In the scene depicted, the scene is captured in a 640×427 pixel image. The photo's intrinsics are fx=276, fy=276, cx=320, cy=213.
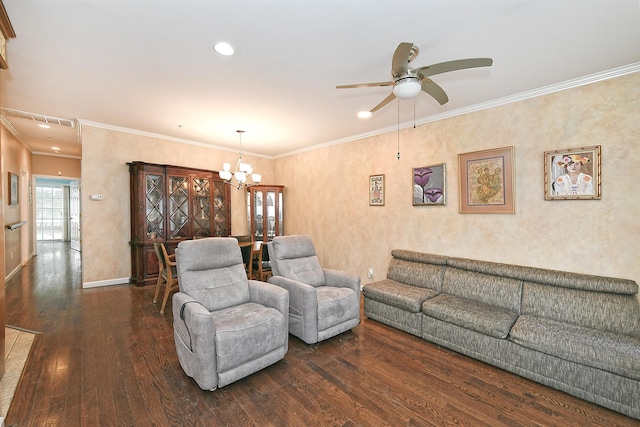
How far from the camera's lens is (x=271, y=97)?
320 centimetres

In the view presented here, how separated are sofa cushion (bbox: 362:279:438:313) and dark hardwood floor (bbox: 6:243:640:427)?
34 cm

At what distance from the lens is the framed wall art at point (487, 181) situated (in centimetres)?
316

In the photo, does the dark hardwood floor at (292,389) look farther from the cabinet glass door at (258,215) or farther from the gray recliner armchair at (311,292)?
the cabinet glass door at (258,215)

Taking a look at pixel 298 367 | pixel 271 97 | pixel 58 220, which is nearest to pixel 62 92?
pixel 271 97

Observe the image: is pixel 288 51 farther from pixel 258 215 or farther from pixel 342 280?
pixel 258 215

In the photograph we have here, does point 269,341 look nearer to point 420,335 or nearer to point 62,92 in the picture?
point 420,335

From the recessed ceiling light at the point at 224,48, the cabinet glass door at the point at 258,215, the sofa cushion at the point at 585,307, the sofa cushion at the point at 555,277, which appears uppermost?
the recessed ceiling light at the point at 224,48

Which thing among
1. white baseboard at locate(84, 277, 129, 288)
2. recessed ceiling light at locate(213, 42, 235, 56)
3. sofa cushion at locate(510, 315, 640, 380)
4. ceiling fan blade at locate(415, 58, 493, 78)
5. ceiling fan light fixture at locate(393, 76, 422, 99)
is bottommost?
white baseboard at locate(84, 277, 129, 288)

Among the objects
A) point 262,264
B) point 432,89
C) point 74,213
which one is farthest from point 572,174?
point 74,213

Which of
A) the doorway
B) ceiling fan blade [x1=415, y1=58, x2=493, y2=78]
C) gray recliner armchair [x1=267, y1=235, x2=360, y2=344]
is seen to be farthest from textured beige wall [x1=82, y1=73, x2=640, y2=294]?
the doorway

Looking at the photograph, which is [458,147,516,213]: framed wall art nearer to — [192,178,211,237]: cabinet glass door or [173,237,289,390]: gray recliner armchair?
[173,237,289,390]: gray recliner armchair

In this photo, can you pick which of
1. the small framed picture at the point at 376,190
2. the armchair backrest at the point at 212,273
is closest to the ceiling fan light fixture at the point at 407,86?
the armchair backrest at the point at 212,273

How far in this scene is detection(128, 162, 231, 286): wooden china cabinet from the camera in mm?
4652

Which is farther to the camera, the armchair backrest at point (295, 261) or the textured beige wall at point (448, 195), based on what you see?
the armchair backrest at point (295, 261)
